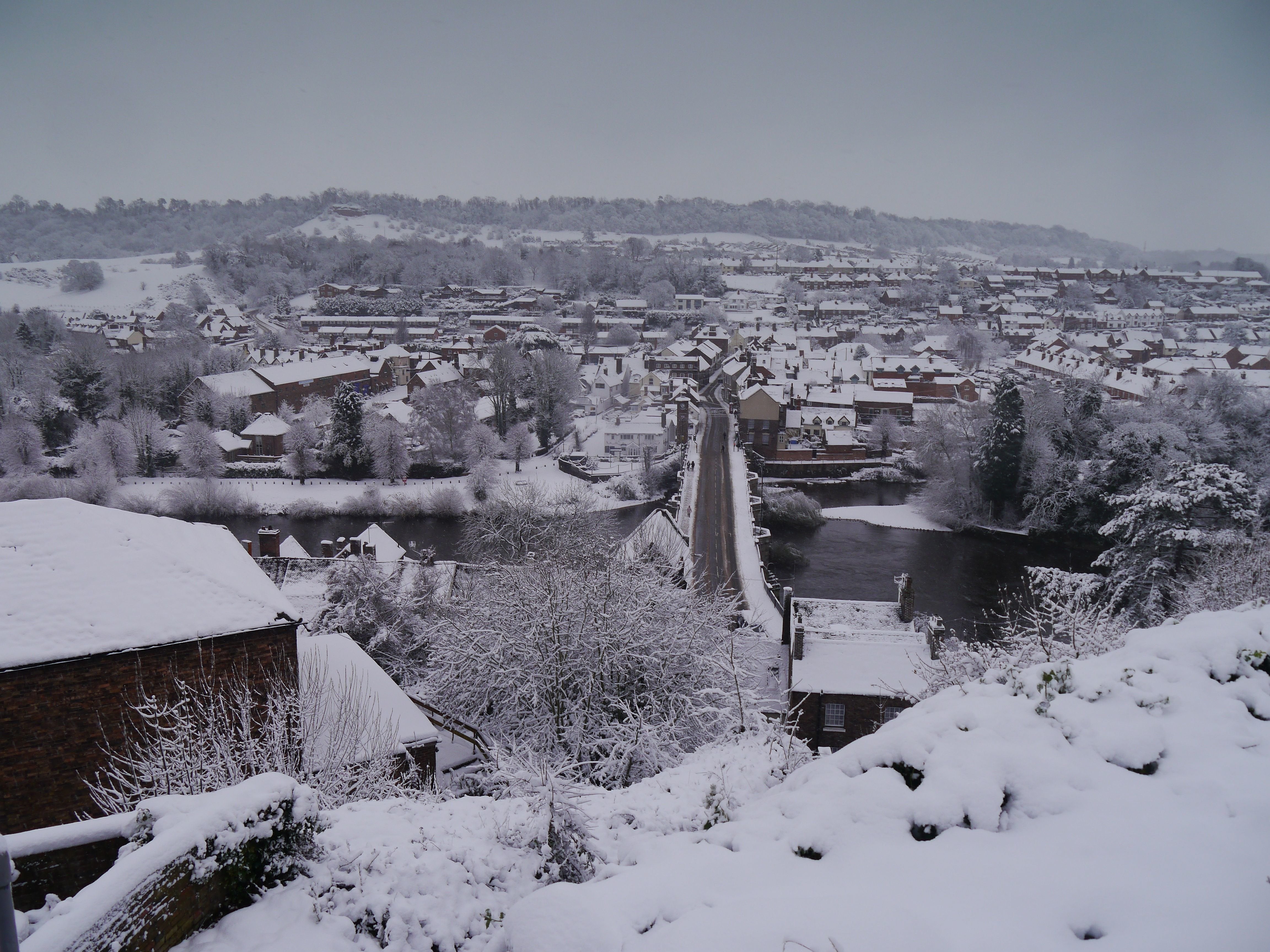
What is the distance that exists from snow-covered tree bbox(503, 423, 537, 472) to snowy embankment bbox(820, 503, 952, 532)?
15.4 meters

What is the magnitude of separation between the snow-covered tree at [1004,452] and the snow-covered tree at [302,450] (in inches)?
1210

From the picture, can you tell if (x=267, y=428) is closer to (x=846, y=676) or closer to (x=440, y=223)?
(x=846, y=676)

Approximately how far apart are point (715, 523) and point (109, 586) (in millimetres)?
20898

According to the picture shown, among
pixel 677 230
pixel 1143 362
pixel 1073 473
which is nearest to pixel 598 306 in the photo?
pixel 1143 362

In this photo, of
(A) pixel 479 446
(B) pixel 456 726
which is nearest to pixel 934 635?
(B) pixel 456 726

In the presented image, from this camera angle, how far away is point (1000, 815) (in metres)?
3.11

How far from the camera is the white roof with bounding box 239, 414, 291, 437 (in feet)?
124

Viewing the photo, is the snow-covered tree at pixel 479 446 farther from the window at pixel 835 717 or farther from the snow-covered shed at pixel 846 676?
the window at pixel 835 717

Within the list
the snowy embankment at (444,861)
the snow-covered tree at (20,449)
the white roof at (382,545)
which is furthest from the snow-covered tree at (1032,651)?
the snow-covered tree at (20,449)

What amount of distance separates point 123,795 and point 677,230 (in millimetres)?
187612

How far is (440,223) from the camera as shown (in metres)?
160

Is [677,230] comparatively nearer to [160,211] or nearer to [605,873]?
[160,211]

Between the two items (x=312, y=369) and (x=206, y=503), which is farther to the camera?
(x=312, y=369)

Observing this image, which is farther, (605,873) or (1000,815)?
(605,873)
